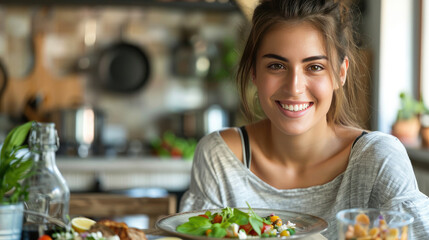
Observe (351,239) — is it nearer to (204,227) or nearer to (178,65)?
(204,227)

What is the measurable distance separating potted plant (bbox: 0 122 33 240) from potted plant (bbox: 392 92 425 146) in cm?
282

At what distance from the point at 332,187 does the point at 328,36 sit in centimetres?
39

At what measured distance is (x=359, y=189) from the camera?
141cm

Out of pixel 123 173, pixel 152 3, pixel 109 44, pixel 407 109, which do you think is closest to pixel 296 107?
pixel 407 109

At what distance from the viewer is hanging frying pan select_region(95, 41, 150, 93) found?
453 centimetres

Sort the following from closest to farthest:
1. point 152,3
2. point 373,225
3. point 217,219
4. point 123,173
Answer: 1. point 373,225
2. point 217,219
3. point 123,173
4. point 152,3

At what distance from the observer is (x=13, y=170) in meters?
0.93

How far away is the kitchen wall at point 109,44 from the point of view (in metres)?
4.51

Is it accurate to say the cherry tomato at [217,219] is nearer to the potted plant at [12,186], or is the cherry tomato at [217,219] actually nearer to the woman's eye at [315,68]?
the potted plant at [12,186]

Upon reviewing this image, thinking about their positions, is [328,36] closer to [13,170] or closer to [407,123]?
[13,170]

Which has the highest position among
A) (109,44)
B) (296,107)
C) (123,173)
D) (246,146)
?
(109,44)

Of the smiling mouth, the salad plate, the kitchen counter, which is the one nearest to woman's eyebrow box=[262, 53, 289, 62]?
the smiling mouth

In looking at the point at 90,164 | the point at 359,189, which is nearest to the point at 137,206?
the point at 359,189

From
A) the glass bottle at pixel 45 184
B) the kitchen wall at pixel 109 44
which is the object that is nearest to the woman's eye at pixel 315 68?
the glass bottle at pixel 45 184
